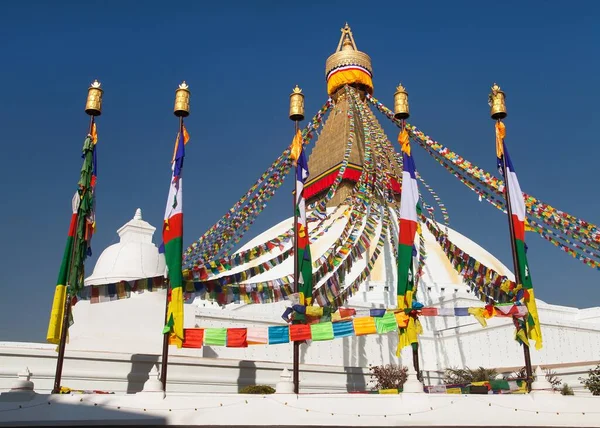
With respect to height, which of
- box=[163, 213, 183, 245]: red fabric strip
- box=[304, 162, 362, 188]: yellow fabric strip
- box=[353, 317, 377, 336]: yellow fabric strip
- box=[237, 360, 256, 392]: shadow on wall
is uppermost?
box=[304, 162, 362, 188]: yellow fabric strip

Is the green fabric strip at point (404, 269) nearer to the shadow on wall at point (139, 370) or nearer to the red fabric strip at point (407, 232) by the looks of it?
the red fabric strip at point (407, 232)

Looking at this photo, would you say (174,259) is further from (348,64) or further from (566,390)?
(348,64)

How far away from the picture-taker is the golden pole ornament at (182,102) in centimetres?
1222

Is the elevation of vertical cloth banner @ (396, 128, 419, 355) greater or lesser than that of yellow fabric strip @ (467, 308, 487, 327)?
greater

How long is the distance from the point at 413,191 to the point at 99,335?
8.68 m

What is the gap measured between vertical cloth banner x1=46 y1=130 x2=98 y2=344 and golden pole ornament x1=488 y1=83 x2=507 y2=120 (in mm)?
9556

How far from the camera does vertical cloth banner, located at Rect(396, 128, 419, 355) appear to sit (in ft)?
38.2

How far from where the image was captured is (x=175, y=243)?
11227 millimetres

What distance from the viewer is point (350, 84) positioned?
90.0 ft

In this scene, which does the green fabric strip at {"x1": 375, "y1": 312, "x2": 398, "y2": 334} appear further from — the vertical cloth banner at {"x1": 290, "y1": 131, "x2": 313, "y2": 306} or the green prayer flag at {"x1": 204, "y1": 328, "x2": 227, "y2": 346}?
the green prayer flag at {"x1": 204, "y1": 328, "x2": 227, "y2": 346}

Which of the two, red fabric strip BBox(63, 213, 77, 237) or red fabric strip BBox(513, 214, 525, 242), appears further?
red fabric strip BBox(513, 214, 525, 242)

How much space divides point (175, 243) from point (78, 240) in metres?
2.00

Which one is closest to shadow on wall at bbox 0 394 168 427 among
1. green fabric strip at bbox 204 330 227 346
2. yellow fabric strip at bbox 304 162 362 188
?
green fabric strip at bbox 204 330 227 346

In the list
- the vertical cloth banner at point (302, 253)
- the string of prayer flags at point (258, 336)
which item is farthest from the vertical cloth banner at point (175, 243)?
the vertical cloth banner at point (302, 253)
